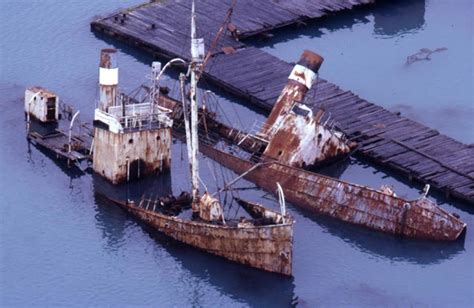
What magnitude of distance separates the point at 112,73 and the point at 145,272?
17.2m

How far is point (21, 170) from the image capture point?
297 feet

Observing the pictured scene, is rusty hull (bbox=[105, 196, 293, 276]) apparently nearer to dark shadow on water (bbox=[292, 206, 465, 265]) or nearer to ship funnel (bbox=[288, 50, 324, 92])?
dark shadow on water (bbox=[292, 206, 465, 265])

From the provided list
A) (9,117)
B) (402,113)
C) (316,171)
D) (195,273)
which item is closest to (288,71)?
(402,113)

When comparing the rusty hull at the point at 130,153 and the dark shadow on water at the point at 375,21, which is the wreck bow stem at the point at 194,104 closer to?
the rusty hull at the point at 130,153

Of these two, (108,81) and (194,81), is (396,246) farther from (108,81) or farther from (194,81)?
(108,81)

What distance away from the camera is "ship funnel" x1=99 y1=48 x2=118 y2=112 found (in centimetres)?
Answer: 8694

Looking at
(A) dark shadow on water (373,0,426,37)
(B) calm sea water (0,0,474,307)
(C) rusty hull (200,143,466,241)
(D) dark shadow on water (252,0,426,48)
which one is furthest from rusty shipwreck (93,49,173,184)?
(A) dark shadow on water (373,0,426,37)

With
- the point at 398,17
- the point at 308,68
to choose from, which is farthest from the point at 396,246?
the point at 398,17

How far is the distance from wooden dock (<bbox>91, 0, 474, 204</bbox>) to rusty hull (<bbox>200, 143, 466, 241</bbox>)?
19.0ft

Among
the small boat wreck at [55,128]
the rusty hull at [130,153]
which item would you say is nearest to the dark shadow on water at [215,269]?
the rusty hull at [130,153]

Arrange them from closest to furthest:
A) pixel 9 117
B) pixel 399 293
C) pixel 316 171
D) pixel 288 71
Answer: pixel 399 293 < pixel 316 171 < pixel 9 117 < pixel 288 71

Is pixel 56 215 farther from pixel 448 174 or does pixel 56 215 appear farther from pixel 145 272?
pixel 448 174

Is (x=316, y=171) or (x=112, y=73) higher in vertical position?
(x=112, y=73)

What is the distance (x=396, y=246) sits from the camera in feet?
266
